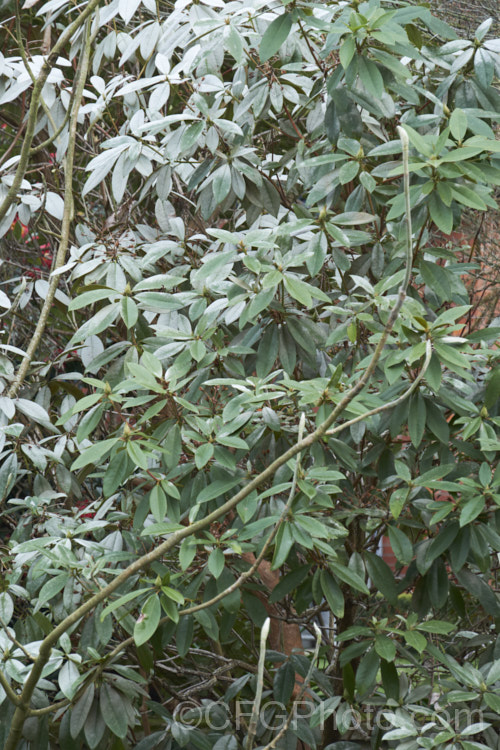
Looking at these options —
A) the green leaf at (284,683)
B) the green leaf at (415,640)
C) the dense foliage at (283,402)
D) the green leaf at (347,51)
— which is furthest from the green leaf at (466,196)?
the green leaf at (284,683)

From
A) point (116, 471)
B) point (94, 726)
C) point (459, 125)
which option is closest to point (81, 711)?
point (94, 726)

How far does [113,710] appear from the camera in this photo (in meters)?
1.69

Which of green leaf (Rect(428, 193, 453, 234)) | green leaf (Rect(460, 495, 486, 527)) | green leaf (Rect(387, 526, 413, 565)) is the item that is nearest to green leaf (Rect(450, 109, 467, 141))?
green leaf (Rect(428, 193, 453, 234))

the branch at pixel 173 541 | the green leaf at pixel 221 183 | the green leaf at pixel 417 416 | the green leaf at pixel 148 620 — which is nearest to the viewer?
the branch at pixel 173 541

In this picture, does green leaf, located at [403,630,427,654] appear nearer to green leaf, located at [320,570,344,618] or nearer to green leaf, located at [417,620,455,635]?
green leaf, located at [417,620,455,635]

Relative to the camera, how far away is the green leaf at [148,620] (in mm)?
1273

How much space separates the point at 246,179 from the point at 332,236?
0.42 metres

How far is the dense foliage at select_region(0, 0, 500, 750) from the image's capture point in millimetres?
1475

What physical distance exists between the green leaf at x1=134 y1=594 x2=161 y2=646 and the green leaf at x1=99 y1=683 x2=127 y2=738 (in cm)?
48

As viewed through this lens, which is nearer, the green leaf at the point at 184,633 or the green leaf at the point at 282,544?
the green leaf at the point at 282,544

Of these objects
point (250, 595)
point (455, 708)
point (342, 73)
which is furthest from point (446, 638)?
point (342, 73)

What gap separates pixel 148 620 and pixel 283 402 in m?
0.53

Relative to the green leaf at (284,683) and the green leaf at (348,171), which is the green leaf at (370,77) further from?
the green leaf at (284,683)

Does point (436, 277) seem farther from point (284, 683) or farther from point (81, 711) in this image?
point (81, 711)
